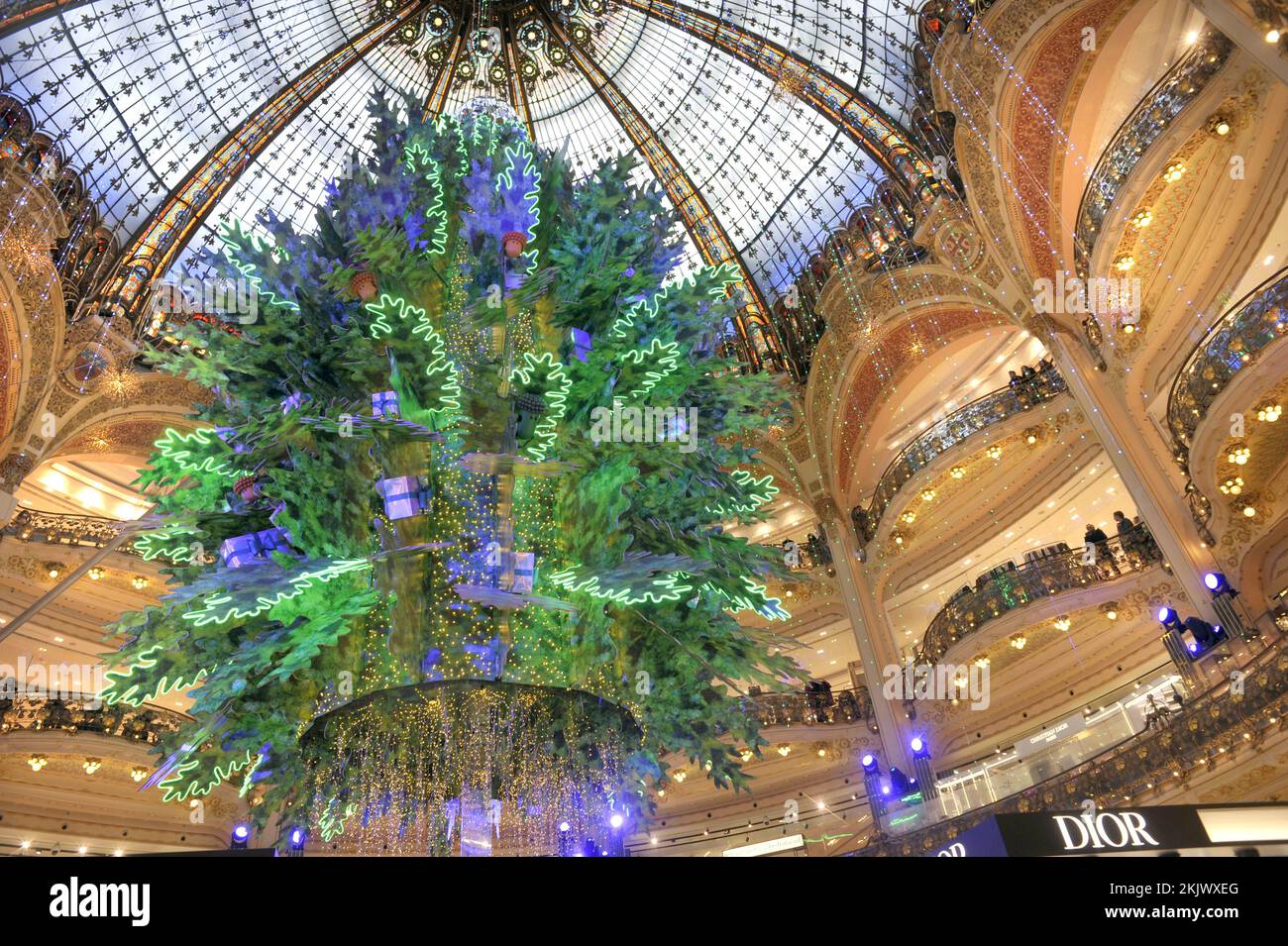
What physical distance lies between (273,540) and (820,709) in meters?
Result: 13.6

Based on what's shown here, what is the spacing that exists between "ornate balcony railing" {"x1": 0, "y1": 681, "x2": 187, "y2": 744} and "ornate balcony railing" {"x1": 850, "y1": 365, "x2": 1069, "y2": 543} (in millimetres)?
13704

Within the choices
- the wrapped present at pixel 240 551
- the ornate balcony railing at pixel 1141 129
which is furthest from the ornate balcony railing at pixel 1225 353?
the wrapped present at pixel 240 551

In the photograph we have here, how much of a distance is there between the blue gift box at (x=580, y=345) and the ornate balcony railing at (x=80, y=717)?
41.3ft

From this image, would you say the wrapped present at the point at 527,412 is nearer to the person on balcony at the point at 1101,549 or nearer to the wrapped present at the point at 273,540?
the wrapped present at the point at 273,540

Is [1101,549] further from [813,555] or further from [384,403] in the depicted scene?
[384,403]

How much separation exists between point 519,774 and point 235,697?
59.6 inches

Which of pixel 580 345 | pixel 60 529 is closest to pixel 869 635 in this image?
pixel 580 345

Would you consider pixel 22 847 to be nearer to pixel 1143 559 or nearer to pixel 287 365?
pixel 287 365

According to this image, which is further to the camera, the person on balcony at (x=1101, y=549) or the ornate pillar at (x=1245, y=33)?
the person on balcony at (x=1101, y=549)

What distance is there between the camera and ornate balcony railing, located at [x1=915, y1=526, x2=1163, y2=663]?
43.5ft

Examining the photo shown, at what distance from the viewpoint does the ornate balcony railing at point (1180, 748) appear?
9492mm

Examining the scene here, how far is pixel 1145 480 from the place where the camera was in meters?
11.9

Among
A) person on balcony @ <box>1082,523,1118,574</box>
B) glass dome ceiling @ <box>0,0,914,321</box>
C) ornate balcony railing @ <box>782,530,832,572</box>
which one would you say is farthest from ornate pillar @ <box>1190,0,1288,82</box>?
ornate balcony railing @ <box>782,530,832,572</box>
